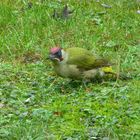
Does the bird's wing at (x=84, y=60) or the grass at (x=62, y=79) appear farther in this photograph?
the bird's wing at (x=84, y=60)

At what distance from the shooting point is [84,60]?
6.73 meters

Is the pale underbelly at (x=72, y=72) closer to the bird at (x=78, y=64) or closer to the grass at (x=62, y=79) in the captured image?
the bird at (x=78, y=64)

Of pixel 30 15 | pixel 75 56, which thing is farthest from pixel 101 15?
pixel 75 56

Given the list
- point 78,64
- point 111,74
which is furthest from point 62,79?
point 111,74

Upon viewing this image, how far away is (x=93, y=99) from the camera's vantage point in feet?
20.5

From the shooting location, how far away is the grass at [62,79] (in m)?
5.51

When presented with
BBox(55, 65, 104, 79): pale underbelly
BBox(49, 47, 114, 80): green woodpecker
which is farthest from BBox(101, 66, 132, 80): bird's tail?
BBox(55, 65, 104, 79): pale underbelly

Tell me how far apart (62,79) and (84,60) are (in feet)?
1.37

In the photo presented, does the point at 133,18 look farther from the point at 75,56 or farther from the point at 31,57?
the point at 75,56

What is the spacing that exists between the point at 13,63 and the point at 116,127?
2332mm

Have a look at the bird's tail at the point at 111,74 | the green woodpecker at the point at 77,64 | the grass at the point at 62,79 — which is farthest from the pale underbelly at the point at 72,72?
the bird's tail at the point at 111,74

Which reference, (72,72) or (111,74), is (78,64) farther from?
(111,74)

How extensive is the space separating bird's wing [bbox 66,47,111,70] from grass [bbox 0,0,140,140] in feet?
0.70

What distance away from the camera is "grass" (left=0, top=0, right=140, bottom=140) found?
18.1 feet
